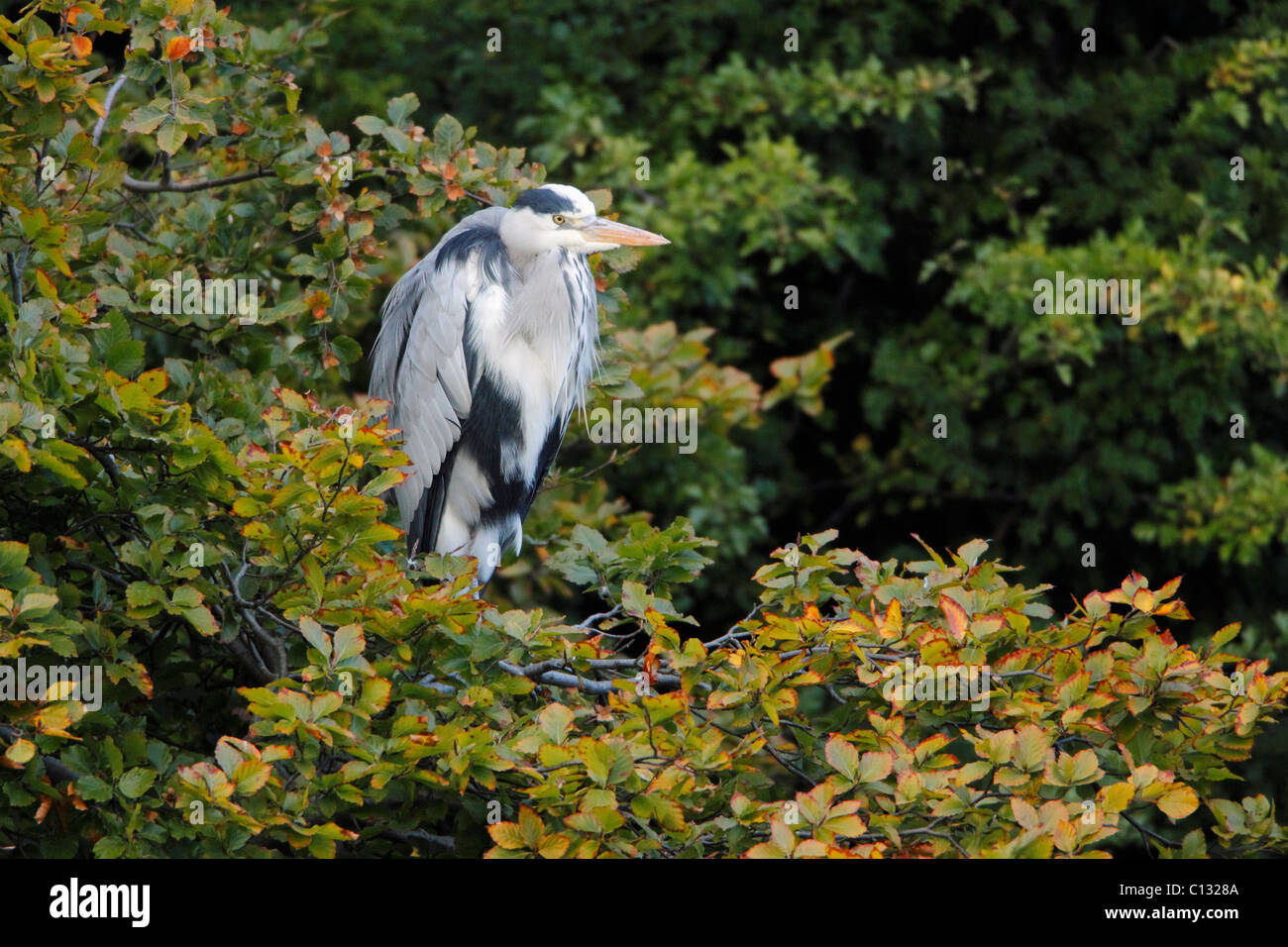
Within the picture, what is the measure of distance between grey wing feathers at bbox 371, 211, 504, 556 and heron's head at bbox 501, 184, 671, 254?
301 mm

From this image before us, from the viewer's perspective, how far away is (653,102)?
6.96 meters

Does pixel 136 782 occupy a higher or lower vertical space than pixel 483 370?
lower

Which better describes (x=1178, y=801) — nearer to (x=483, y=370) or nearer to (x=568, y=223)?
(x=568, y=223)

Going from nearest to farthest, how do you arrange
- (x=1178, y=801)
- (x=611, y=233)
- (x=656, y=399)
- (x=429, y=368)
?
(x=1178, y=801), (x=611, y=233), (x=429, y=368), (x=656, y=399)

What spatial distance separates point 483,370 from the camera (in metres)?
4.07

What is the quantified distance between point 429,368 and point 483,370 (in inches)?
5.9

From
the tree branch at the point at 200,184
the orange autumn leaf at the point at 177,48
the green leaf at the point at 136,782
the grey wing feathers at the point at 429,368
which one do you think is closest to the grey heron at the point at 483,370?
the grey wing feathers at the point at 429,368

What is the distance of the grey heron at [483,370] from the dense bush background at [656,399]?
17cm

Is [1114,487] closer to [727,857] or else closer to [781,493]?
[781,493]

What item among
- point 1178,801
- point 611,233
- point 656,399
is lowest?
point 1178,801

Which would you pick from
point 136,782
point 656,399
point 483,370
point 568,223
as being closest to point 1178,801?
point 136,782

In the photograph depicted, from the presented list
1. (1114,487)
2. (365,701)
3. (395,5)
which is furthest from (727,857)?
(395,5)

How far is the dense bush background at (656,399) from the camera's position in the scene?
2549mm

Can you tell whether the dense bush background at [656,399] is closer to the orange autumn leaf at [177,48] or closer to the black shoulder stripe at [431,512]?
the orange autumn leaf at [177,48]
